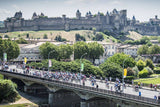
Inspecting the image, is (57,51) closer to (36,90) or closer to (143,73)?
(143,73)

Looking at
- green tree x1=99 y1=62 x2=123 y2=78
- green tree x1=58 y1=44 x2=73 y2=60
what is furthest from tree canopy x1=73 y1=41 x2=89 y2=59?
green tree x1=99 y1=62 x2=123 y2=78

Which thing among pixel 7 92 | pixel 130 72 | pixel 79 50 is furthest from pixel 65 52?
pixel 7 92

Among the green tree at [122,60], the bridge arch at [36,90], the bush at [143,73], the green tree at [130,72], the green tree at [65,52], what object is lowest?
the bridge arch at [36,90]

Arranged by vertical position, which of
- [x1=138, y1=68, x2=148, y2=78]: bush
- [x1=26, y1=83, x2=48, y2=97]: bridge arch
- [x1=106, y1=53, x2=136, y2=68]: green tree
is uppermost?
[x1=106, y1=53, x2=136, y2=68]: green tree

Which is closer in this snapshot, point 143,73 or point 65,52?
point 143,73

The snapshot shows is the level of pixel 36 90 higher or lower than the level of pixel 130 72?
lower

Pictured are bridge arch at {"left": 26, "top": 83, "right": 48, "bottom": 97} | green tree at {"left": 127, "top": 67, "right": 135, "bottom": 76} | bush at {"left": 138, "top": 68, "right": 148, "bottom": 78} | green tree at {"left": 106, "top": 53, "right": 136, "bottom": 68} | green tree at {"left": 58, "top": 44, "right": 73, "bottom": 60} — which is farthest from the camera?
green tree at {"left": 58, "top": 44, "right": 73, "bottom": 60}

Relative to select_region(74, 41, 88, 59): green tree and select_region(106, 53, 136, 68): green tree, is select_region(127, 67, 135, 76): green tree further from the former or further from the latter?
select_region(74, 41, 88, 59): green tree

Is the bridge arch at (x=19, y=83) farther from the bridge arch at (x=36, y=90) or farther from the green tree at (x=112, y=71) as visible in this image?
the green tree at (x=112, y=71)

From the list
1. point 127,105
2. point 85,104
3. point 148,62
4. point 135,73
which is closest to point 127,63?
point 135,73

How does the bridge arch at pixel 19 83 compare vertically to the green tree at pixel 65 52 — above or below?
below

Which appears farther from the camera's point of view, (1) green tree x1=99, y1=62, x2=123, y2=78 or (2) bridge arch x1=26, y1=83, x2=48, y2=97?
(1) green tree x1=99, y1=62, x2=123, y2=78

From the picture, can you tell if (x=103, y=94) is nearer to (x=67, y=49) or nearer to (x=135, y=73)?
(x=135, y=73)

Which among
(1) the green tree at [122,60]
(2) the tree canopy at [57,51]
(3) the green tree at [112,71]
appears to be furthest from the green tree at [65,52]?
(3) the green tree at [112,71]
